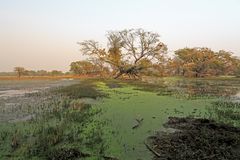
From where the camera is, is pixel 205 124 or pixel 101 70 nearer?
pixel 205 124

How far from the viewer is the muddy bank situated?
19.9 ft

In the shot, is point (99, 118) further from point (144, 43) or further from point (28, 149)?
point (144, 43)

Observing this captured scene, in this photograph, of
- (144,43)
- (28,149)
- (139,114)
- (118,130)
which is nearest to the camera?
(28,149)

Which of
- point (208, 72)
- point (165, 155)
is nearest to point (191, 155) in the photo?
point (165, 155)

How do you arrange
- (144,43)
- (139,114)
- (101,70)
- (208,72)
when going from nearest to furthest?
(139,114)
(144,43)
(101,70)
(208,72)

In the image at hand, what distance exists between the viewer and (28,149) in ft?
21.6

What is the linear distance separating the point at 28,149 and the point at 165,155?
308 cm

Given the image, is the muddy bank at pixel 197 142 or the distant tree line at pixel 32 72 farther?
the distant tree line at pixel 32 72

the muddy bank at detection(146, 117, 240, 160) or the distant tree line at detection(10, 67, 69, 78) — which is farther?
the distant tree line at detection(10, 67, 69, 78)

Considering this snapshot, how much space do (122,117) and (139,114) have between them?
1.05 m

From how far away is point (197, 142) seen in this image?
707 centimetres

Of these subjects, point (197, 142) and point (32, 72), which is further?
point (32, 72)

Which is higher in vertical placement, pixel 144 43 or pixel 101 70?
pixel 144 43

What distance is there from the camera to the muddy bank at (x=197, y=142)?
6074 mm
